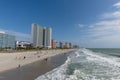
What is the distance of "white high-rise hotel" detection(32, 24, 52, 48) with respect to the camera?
488 feet

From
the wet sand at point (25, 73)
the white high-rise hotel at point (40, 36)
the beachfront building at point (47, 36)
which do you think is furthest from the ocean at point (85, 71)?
the beachfront building at point (47, 36)

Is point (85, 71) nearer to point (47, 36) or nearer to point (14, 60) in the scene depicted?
point (14, 60)

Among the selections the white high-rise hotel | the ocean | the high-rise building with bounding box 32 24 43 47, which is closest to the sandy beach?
the ocean

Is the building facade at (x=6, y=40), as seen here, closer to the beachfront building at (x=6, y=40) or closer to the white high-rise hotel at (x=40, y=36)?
the beachfront building at (x=6, y=40)

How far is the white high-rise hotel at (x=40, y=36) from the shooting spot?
148750 millimetres

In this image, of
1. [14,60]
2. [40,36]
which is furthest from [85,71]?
[40,36]

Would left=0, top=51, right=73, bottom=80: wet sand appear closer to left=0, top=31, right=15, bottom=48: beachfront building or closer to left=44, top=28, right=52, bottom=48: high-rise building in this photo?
left=0, top=31, right=15, bottom=48: beachfront building

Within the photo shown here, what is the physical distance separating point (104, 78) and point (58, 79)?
455 centimetres

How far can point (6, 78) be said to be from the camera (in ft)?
47.3

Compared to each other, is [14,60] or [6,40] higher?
[6,40]

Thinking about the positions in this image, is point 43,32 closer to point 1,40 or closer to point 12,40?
point 12,40

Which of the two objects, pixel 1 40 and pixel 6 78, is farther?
pixel 1 40

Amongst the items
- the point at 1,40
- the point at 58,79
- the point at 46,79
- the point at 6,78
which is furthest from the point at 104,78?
the point at 1,40

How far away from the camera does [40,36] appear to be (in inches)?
6019
